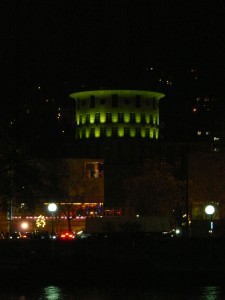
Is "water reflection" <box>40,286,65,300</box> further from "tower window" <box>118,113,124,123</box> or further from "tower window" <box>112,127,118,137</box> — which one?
"tower window" <box>118,113,124,123</box>

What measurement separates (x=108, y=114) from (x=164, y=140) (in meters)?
11.7

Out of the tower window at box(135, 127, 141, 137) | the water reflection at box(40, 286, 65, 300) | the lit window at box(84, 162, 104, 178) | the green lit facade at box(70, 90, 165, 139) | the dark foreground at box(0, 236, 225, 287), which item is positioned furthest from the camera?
the tower window at box(135, 127, 141, 137)

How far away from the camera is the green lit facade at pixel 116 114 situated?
509ft

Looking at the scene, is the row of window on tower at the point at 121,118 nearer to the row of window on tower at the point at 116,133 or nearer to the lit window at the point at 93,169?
the row of window on tower at the point at 116,133

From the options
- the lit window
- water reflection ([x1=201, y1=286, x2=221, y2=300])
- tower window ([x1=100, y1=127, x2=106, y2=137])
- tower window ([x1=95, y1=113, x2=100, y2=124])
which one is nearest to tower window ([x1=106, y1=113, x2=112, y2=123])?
tower window ([x1=95, y1=113, x2=100, y2=124])

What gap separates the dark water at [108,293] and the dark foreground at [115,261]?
186 cm

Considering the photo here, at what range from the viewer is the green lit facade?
509 ft

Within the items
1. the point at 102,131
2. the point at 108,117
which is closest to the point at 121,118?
the point at 108,117

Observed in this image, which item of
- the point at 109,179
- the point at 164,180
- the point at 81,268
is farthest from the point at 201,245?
the point at 109,179

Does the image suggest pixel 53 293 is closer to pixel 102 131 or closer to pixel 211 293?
pixel 211 293

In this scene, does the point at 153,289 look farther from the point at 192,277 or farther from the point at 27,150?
the point at 27,150

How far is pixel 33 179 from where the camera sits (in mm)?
55531

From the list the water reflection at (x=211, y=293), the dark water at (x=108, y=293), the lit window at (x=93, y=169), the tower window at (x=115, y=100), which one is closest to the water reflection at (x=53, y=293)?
the dark water at (x=108, y=293)

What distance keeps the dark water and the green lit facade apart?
11752 cm
